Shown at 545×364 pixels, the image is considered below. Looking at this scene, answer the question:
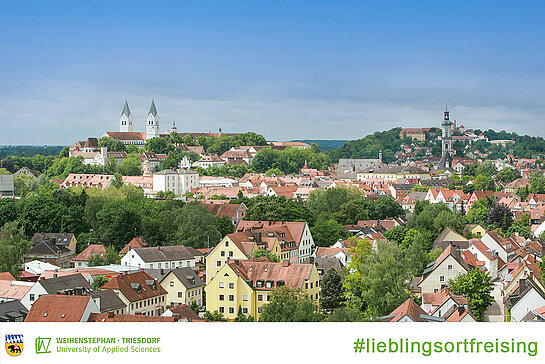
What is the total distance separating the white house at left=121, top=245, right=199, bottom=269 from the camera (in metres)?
18.5

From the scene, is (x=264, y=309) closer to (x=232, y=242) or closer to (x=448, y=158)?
(x=232, y=242)

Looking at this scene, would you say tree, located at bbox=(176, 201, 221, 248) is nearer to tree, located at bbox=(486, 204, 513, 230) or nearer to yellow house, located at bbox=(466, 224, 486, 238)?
yellow house, located at bbox=(466, 224, 486, 238)

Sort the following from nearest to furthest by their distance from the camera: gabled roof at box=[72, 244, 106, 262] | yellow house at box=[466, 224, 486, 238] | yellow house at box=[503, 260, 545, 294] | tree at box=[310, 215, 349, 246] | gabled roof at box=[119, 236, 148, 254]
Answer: yellow house at box=[503, 260, 545, 294] < gabled roof at box=[119, 236, 148, 254] < gabled roof at box=[72, 244, 106, 262] < tree at box=[310, 215, 349, 246] < yellow house at box=[466, 224, 486, 238]

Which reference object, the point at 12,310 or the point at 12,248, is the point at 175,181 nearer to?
the point at 12,248

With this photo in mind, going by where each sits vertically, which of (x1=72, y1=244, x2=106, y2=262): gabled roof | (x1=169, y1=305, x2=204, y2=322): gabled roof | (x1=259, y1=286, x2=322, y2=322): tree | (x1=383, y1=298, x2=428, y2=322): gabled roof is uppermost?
(x1=383, y1=298, x2=428, y2=322): gabled roof

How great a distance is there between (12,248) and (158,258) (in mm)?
4238

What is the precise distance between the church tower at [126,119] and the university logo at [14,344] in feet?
239

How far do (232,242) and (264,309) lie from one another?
5.20 meters

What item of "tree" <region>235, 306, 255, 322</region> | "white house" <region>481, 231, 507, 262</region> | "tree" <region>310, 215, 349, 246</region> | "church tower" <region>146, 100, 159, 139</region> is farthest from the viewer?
"church tower" <region>146, 100, 159, 139</region>

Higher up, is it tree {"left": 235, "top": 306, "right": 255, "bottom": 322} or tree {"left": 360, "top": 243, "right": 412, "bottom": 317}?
tree {"left": 360, "top": 243, "right": 412, "bottom": 317}

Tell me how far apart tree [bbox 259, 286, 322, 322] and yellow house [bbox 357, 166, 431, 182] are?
45.1m

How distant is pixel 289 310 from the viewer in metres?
11.4

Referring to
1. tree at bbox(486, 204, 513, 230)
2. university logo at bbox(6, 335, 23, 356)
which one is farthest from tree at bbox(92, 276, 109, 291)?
tree at bbox(486, 204, 513, 230)

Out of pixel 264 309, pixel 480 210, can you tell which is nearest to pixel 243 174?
pixel 480 210
